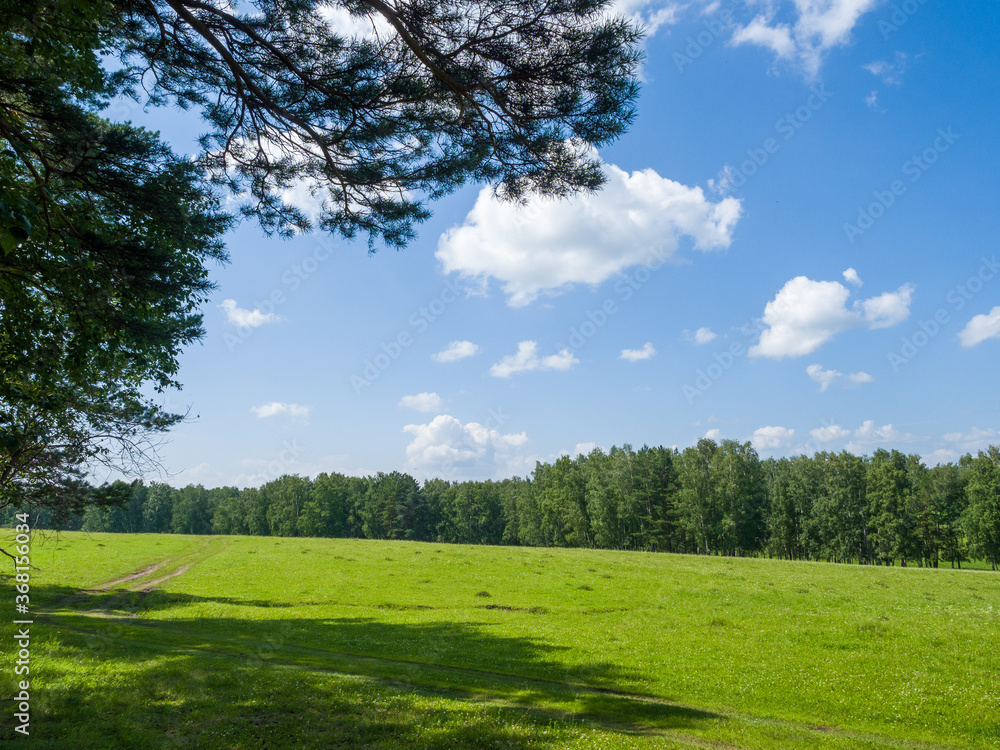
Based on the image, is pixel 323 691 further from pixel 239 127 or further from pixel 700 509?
pixel 700 509

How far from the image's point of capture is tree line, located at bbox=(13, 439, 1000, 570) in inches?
2980

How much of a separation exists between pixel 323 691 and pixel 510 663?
6.57 m

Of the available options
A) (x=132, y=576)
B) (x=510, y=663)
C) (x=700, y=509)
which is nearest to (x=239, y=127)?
(x=510, y=663)

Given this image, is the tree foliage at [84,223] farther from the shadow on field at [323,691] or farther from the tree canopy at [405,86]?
the shadow on field at [323,691]

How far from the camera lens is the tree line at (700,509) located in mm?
75688

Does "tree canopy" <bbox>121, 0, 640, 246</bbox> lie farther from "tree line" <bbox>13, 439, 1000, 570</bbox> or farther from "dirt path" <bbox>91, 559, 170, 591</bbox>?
"tree line" <bbox>13, 439, 1000, 570</bbox>

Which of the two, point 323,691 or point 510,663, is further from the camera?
point 510,663

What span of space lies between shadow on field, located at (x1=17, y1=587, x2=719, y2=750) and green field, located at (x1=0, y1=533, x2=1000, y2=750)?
75 millimetres

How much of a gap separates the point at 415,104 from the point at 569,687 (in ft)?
47.4

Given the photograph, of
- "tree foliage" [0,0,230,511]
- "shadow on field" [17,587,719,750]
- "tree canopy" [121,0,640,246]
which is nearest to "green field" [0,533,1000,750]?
"shadow on field" [17,587,719,750]

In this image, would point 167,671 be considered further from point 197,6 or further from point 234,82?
point 197,6

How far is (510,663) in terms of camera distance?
1659 cm

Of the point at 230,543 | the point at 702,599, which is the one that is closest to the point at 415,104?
the point at 702,599

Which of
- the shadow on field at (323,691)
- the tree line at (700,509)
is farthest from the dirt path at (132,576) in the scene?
the tree line at (700,509)
